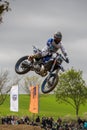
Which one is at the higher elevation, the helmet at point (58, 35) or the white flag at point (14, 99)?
the helmet at point (58, 35)

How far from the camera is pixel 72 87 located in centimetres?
7462

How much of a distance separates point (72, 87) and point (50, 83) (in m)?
53.3

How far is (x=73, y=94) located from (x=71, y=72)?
346 centimetres

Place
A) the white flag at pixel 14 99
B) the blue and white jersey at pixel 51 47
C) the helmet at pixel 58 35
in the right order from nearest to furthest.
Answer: the helmet at pixel 58 35
the blue and white jersey at pixel 51 47
the white flag at pixel 14 99

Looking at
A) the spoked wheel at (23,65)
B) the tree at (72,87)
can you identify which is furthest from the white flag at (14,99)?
the tree at (72,87)

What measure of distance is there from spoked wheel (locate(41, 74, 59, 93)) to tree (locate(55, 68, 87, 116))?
2061 inches

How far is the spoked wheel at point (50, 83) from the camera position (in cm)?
2123

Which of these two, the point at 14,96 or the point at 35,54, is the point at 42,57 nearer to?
the point at 35,54

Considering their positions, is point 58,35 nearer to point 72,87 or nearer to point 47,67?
point 47,67

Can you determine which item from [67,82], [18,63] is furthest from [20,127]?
[67,82]

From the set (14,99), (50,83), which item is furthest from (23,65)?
(14,99)

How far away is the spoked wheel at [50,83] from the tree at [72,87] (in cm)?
5234

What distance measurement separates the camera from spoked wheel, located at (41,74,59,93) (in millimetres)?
21234

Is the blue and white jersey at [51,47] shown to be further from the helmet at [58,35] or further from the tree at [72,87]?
the tree at [72,87]
